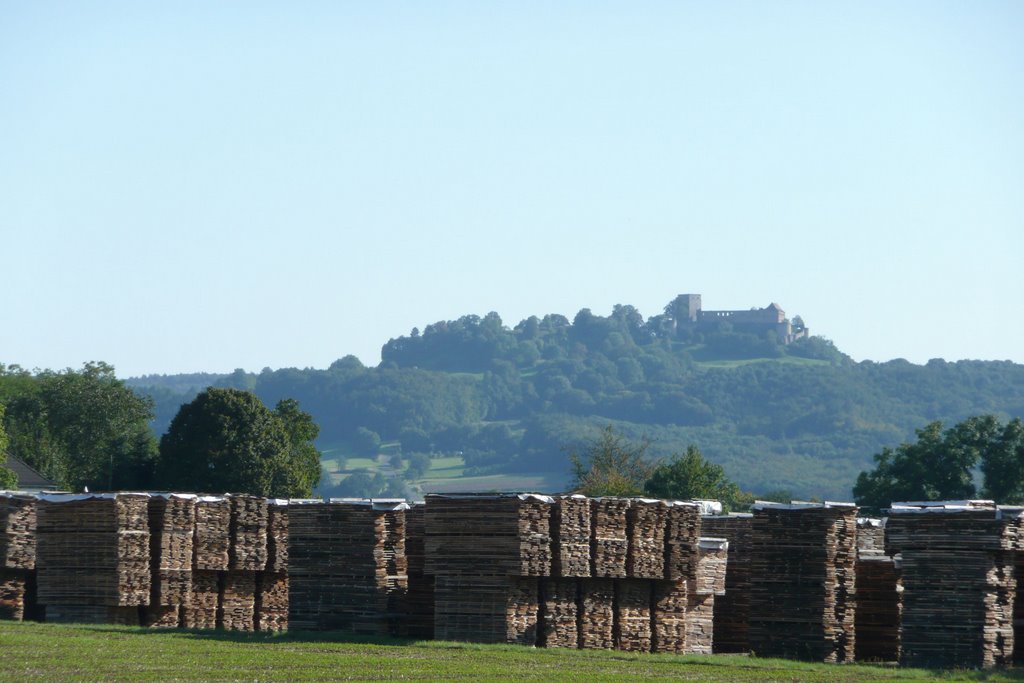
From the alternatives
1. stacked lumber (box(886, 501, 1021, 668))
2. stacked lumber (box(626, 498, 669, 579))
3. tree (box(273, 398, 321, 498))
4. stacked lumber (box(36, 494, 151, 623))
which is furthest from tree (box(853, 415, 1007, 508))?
stacked lumber (box(36, 494, 151, 623))

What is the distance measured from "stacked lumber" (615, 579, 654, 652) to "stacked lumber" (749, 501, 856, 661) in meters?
2.14

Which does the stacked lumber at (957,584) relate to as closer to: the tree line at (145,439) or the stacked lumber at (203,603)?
the stacked lumber at (203,603)

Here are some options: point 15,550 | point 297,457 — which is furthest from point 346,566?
point 297,457

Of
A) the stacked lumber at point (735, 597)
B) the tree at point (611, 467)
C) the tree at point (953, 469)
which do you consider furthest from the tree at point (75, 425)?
the stacked lumber at point (735, 597)

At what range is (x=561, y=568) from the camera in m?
29.1

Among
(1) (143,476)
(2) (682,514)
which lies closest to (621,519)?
(2) (682,514)

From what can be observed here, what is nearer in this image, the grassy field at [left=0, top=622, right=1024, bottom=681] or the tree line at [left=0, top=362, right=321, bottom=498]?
the grassy field at [left=0, top=622, right=1024, bottom=681]

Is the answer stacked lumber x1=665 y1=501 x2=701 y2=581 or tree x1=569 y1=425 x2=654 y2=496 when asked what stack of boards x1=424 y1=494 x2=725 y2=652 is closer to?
stacked lumber x1=665 y1=501 x2=701 y2=581

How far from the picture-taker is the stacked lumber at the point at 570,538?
29.2m

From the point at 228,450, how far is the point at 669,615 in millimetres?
45761

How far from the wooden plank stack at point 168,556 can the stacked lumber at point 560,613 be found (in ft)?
27.3

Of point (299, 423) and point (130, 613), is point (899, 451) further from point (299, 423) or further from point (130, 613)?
point (130, 613)

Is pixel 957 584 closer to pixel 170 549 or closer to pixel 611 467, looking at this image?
pixel 170 549

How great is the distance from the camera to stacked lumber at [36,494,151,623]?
104ft
